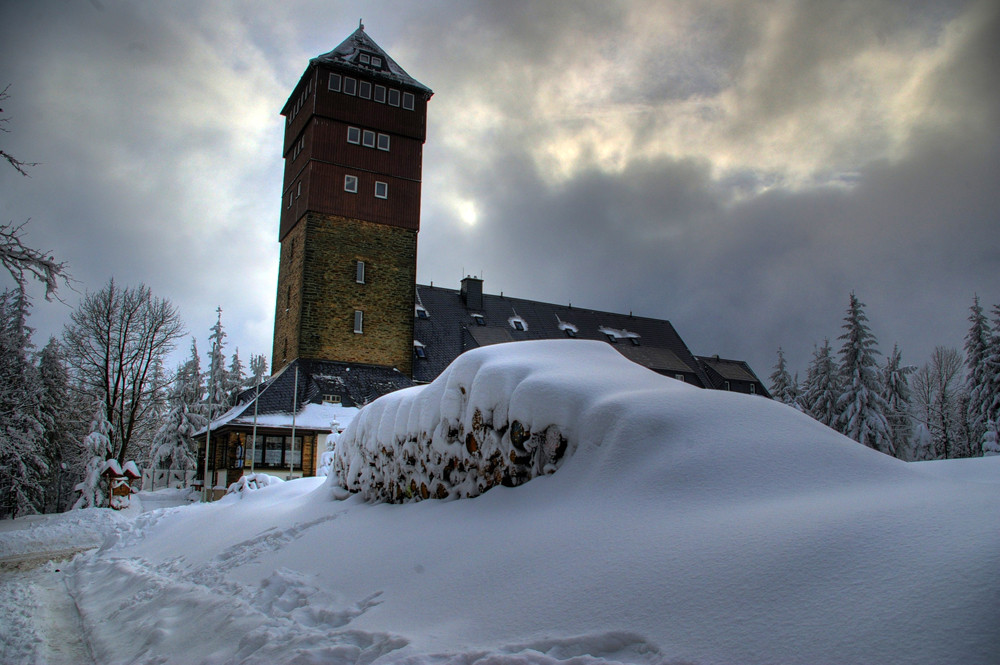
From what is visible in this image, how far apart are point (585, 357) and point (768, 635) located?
12.4 ft

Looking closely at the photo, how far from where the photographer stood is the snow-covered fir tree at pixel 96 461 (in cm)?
2547

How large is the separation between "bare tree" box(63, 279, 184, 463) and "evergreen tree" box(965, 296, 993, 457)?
35848mm

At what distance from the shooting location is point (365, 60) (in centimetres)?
3912

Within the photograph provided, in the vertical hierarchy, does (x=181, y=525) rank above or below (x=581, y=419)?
below

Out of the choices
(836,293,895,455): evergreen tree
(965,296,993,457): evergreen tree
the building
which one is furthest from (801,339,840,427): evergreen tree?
the building

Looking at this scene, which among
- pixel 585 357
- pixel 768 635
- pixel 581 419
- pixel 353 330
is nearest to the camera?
pixel 768 635

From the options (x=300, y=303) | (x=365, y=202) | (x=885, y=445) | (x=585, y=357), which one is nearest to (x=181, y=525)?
(x=585, y=357)

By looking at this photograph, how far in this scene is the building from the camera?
34.0m

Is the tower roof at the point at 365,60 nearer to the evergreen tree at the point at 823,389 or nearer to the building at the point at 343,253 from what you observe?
the building at the point at 343,253

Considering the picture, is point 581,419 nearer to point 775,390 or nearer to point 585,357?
point 585,357

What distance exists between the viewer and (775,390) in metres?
47.4

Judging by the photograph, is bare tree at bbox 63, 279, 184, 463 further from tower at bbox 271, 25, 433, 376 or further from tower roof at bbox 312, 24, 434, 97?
tower roof at bbox 312, 24, 434, 97

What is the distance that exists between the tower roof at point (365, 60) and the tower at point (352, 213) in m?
0.07

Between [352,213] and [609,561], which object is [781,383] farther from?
[609,561]
